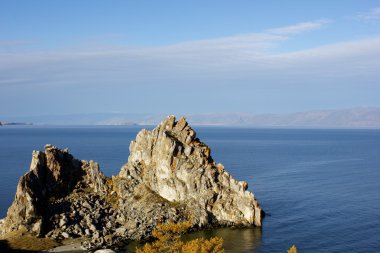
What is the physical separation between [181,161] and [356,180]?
241ft

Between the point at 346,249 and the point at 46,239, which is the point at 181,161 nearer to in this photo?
the point at 46,239

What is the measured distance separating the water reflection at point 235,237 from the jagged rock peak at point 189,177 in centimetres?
336

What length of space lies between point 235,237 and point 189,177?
1907 centimetres

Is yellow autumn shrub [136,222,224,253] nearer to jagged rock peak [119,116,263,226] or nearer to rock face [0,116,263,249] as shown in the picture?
rock face [0,116,263,249]

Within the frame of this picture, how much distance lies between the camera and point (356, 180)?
15012cm

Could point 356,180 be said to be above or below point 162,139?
below

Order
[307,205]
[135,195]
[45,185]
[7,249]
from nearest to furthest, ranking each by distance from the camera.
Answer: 1. [7,249]
2. [45,185]
3. [135,195]
4. [307,205]

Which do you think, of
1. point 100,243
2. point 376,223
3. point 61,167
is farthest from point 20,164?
point 376,223

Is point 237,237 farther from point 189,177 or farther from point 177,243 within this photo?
point 177,243

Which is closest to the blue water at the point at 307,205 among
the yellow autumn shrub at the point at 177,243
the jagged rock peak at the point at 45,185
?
the jagged rock peak at the point at 45,185

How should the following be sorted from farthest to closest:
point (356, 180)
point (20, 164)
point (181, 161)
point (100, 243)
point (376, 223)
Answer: point (20, 164)
point (356, 180)
point (181, 161)
point (376, 223)
point (100, 243)

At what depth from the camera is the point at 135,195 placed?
104m

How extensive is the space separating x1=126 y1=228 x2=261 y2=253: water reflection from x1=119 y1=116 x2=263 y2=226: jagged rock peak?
336 centimetres

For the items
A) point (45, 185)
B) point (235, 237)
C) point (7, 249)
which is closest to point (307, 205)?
point (235, 237)
